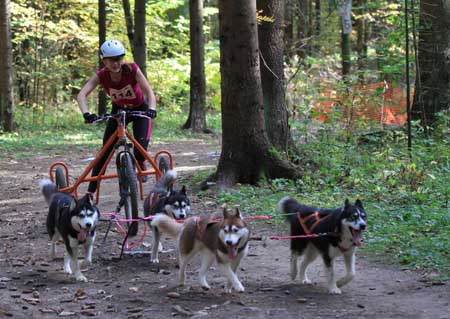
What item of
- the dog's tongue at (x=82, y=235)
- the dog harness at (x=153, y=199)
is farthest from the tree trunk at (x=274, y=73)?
the dog's tongue at (x=82, y=235)

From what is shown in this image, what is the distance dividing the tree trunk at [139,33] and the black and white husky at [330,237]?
15973 mm

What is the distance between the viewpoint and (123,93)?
8180mm

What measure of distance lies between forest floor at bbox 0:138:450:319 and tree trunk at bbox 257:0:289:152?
3575 mm

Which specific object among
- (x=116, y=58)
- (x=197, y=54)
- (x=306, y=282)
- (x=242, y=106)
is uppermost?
(x=197, y=54)

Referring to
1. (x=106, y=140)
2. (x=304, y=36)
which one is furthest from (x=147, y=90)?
(x=304, y=36)

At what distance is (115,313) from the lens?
5.44m

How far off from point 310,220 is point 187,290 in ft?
4.27

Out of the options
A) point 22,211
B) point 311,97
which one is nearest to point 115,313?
point 22,211

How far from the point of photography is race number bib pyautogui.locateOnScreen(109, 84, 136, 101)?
26.8 ft

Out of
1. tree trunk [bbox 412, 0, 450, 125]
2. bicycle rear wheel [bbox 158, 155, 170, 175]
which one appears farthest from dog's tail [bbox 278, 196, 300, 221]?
tree trunk [bbox 412, 0, 450, 125]

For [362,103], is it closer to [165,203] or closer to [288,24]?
[165,203]

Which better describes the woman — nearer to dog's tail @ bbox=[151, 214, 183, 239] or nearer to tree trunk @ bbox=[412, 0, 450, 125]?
dog's tail @ bbox=[151, 214, 183, 239]

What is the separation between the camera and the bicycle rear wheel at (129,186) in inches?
301

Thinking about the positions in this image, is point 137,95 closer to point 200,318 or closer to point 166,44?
point 200,318
